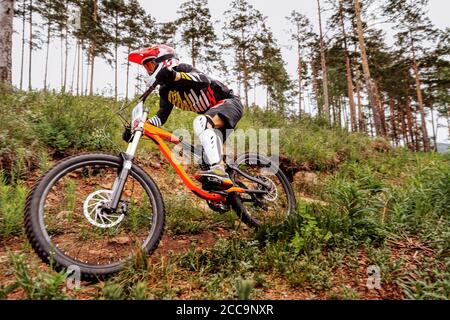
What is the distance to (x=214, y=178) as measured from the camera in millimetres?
3131

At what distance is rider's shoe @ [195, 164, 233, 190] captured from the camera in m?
3.13

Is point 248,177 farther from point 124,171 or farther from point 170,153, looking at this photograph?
point 124,171

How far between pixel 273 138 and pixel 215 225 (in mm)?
4420

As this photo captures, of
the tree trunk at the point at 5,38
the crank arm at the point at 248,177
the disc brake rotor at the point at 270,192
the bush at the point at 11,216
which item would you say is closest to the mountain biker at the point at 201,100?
the crank arm at the point at 248,177

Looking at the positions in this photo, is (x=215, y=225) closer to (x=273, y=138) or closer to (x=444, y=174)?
(x=444, y=174)

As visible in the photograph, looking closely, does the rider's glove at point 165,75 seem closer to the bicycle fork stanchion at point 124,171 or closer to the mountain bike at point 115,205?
the mountain bike at point 115,205

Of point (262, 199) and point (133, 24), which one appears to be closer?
point (262, 199)

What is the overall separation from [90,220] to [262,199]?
2.34 metres

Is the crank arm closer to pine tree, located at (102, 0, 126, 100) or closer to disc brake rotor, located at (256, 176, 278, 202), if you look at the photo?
disc brake rotor, located at (256, 176, 278, 202)

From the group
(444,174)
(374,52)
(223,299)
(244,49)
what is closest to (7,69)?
(223,299)

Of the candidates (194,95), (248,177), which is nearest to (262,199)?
(248,177)

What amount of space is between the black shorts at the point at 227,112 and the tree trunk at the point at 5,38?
22.4 feet

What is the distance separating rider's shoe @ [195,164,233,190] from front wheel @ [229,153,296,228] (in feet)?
0.98
